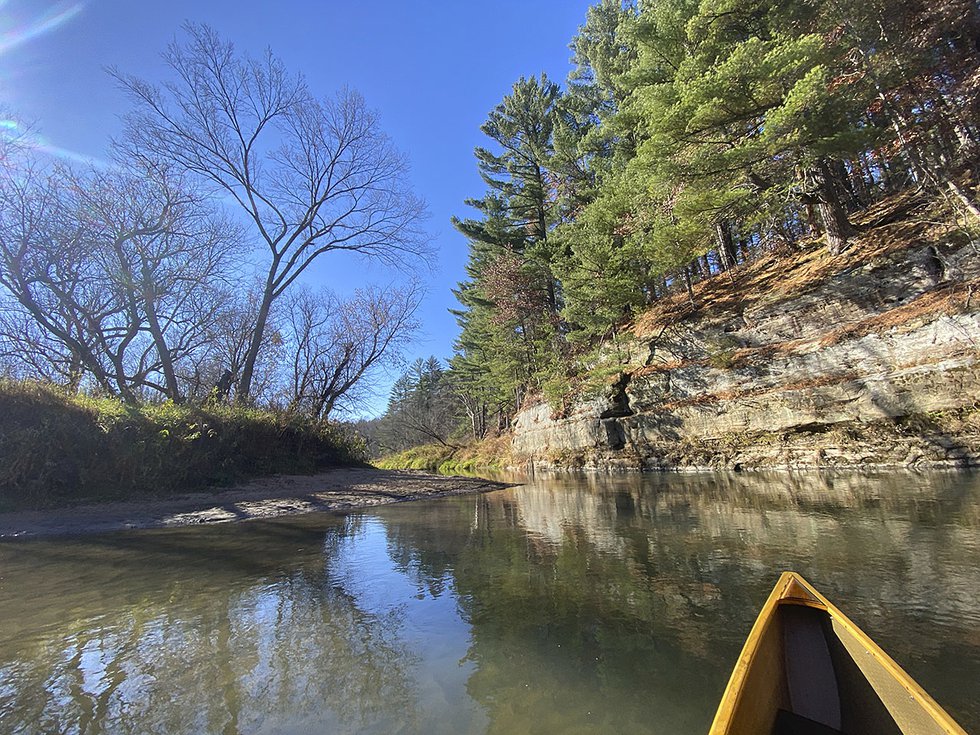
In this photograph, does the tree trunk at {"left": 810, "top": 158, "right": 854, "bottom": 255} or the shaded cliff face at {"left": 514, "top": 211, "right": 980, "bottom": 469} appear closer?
the shaded cliff face at {"left": 514, "top": 211, "right": 980, "bottom": 469}

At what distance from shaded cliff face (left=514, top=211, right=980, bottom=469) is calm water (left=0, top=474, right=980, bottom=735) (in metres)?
4.68

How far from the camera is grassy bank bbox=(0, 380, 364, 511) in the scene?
30.6 ft

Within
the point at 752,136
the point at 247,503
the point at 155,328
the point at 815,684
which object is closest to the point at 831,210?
the point at 752,136

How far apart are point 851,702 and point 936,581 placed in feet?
8.78

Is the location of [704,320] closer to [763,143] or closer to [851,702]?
[763,143]

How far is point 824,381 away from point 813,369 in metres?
0.53

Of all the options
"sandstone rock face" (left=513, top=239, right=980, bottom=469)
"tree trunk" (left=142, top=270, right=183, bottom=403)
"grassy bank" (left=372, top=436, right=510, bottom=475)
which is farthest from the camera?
"grassy bank" (left=372, top=436, right=510, bottom=475)

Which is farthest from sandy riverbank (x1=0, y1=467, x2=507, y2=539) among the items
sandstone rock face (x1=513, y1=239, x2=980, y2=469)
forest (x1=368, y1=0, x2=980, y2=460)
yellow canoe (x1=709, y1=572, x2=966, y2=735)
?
forest (x1=368, y1=0, x2=980, y2=460)

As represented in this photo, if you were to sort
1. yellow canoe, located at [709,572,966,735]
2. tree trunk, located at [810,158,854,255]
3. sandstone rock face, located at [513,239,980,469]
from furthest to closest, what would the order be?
tree trunk, located at [810,158,854,255] < sandstone rock face, located at [513,239,980,469] < yellow canoe, located at [709,572,966,735]

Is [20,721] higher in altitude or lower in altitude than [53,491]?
lower

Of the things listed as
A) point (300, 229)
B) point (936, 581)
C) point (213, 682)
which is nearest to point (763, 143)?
point (936, 581)

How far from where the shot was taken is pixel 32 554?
605 centimetres

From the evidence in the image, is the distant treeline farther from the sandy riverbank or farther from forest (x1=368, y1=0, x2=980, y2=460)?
the sandy riverbank

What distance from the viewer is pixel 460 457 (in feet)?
116
